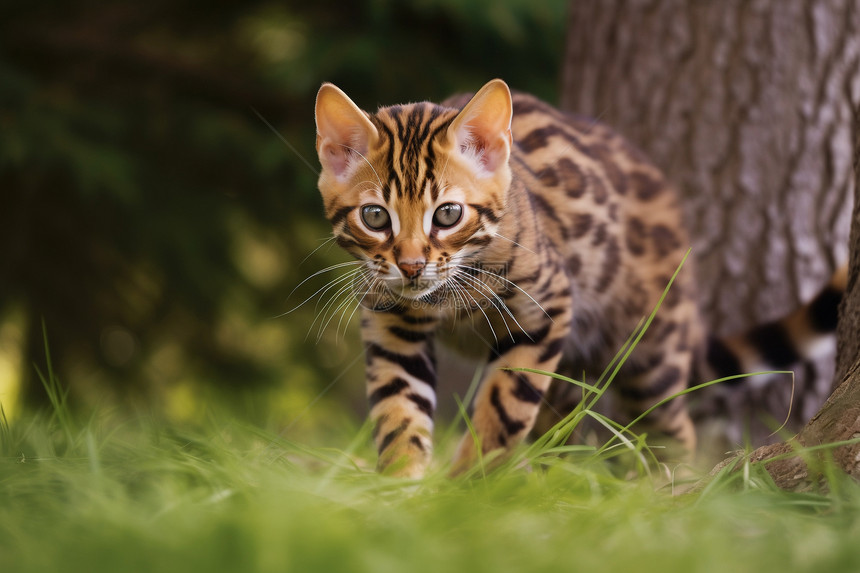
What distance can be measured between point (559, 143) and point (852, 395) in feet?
4.65

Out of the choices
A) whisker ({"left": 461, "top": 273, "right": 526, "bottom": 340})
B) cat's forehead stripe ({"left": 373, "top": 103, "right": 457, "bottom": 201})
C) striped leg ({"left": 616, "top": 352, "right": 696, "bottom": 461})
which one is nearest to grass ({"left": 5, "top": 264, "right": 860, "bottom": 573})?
whisker ({"left": 461, "top": 273, "right": 526, "bottom": 340})

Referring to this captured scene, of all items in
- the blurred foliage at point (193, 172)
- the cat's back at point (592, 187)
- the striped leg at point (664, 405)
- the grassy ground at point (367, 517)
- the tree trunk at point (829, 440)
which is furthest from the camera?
the blurred foliage at point (193, 172)

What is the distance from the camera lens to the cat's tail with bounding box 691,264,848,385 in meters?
3.02

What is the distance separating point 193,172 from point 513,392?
3.29m

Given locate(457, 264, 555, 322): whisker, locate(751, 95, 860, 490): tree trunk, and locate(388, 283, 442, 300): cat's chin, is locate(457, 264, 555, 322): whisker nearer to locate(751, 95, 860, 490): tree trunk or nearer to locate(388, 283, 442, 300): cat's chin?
locate(388, 283, 442, 300): cat's chin

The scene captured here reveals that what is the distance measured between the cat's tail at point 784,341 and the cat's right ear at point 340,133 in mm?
1787

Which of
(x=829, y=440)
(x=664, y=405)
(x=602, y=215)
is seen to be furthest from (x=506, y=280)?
(x=664, y=405)

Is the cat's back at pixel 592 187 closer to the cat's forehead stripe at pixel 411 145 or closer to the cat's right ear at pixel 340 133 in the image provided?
the cat's forehead stripe at pixel 411 145

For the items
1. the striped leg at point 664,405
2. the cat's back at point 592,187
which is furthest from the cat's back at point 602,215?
the striped leg at point 664,405

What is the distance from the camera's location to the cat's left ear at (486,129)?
7.32 feet

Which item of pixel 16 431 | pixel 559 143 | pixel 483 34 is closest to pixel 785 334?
pixel 559 143

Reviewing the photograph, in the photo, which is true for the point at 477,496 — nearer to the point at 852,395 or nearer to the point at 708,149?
the point at 852,395

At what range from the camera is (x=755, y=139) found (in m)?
3.50

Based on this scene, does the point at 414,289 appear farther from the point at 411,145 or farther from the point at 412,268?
the point at 411,145
